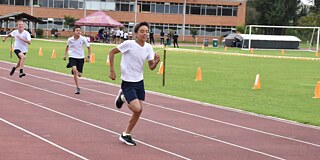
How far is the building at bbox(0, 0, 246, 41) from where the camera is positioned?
83250 millimetres

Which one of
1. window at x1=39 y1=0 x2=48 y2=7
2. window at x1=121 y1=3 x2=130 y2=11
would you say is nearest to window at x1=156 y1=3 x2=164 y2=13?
window at x1=121 y1=3 x2=130 y2=11

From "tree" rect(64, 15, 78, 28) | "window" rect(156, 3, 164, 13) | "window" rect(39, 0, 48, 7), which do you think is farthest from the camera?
"window" rect(156, 3, 164, 13)

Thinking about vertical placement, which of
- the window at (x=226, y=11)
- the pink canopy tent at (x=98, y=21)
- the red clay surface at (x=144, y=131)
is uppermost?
the window at (x=226, y=11)

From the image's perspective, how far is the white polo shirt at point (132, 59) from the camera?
30.3 ft

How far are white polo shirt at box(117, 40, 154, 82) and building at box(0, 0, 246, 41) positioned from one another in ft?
245

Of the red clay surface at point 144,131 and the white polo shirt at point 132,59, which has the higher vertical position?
the white polo shirt at point 132,59

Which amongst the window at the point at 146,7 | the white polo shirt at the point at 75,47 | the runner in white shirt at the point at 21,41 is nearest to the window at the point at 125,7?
the window at the point at 146,7

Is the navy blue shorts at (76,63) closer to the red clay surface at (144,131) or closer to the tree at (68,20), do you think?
the red clay surface at (144,131)

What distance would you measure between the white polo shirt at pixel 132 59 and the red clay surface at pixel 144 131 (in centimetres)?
103

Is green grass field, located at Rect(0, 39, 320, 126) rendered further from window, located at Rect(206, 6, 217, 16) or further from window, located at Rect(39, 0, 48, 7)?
window, located at Rect(206, 6, 217, 16)

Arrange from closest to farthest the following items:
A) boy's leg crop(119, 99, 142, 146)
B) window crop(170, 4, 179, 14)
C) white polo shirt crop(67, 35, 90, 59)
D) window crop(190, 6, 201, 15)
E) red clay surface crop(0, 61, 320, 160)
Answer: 1. red clay surface crop(0, 61, 320, 160)
2. boy's leg crop(119, 99, 142, 146)
3. white polo shirt crop(67, 35, 90, 59)
4. window crop(170, 4, 179, 14)
5. window crop(190, 6, 201, 15)

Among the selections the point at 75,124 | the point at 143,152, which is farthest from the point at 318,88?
the point at 143,152

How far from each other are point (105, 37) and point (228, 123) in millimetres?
58718

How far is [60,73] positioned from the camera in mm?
22578
